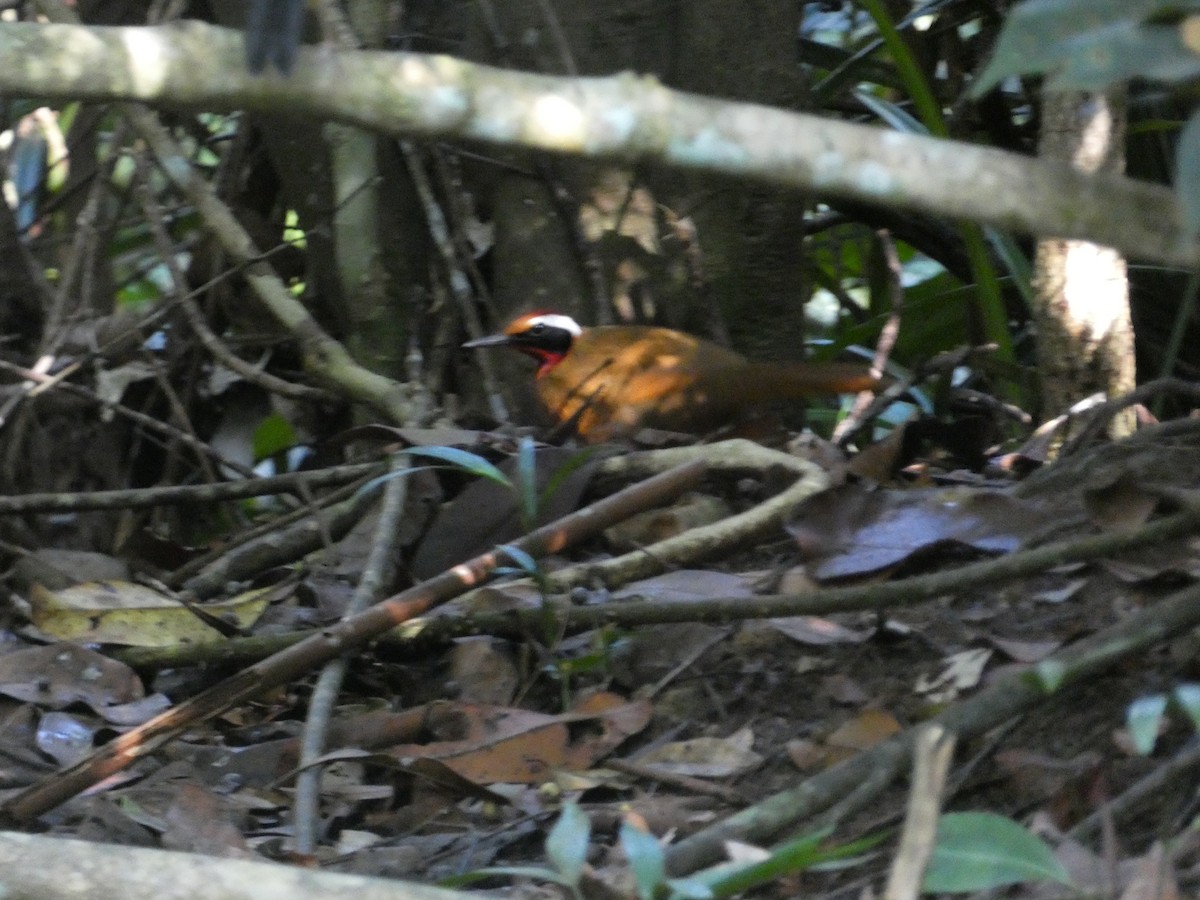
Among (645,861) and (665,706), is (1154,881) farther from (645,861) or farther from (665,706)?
(665,706)

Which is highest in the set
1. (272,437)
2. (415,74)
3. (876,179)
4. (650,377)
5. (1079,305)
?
(415,74)

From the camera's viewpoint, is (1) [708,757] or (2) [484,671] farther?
(2) [484,671]

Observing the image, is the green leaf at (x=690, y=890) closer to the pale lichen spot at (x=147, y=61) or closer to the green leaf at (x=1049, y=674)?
the green leaf at (x=1049, y=674)

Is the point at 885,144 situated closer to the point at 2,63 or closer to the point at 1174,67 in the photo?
the point at 1174,67

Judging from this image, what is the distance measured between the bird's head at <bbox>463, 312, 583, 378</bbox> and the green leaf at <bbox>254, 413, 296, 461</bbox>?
1041 millimetres

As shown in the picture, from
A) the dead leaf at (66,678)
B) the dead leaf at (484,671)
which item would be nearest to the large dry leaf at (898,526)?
the dead leaf at (484,671)

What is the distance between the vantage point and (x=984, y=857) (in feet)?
4.73

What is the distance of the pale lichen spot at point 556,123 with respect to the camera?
59.0 inches

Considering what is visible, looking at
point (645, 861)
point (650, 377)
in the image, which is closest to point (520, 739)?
point (645, 861)

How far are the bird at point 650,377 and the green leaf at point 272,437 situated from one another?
3.74 feet

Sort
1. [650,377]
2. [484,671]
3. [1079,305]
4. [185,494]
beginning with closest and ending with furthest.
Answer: [484,671] < [1079,305] < [185,494] < [650,377]

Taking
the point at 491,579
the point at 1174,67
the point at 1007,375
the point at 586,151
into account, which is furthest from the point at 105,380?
the point at 1174,67

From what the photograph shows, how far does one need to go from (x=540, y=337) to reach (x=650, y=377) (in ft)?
1.01

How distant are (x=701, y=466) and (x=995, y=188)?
1202 mm
